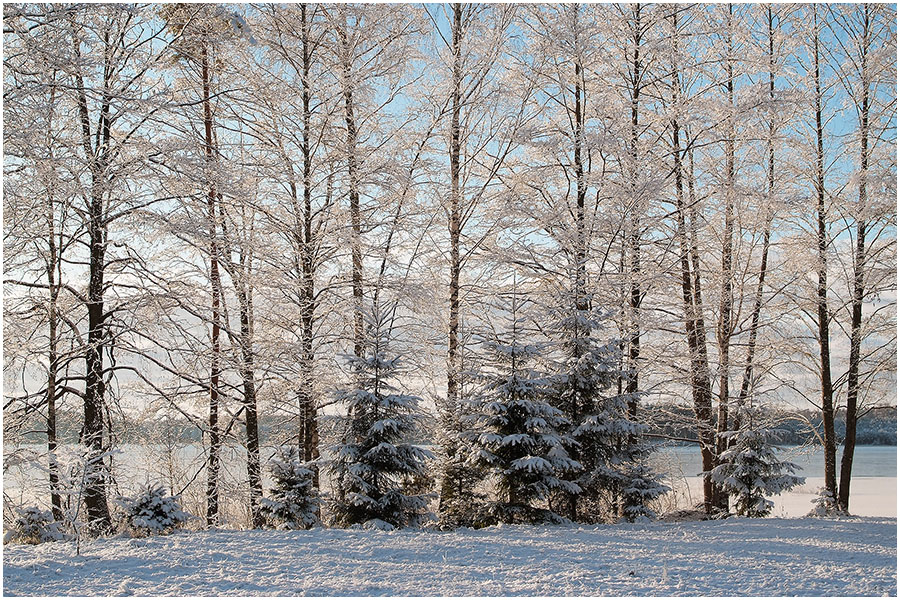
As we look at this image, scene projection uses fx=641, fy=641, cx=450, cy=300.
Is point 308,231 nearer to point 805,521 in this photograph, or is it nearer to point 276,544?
point 276,544

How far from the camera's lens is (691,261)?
13.5m

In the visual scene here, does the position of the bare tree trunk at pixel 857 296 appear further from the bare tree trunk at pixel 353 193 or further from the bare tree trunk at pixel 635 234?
the bare tree trunk at pixel 353 193

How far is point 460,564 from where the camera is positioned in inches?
221

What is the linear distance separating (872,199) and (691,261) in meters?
3.64

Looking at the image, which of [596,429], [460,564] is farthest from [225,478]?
[596,429]

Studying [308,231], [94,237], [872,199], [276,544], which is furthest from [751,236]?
[94,237]

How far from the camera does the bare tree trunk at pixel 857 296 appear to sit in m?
11.2

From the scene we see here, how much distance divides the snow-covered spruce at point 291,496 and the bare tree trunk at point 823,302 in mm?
8613

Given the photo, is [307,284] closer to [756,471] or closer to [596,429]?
[596,429]

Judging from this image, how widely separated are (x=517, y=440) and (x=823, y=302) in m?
6.76

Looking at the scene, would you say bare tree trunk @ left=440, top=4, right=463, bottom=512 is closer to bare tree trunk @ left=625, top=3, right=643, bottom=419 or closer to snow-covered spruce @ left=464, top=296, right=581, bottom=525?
snow-covered spruce @ left=464, top=296, right=581, bottom=525

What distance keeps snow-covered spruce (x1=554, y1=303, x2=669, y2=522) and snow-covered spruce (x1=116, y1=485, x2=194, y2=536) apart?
202 inches

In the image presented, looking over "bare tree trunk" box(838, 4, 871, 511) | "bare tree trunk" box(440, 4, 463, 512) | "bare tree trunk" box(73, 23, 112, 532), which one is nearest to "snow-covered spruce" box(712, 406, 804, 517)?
"bare tree trunk" box(838, 4, 871, 511)

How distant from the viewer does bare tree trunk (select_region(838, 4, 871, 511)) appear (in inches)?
439
